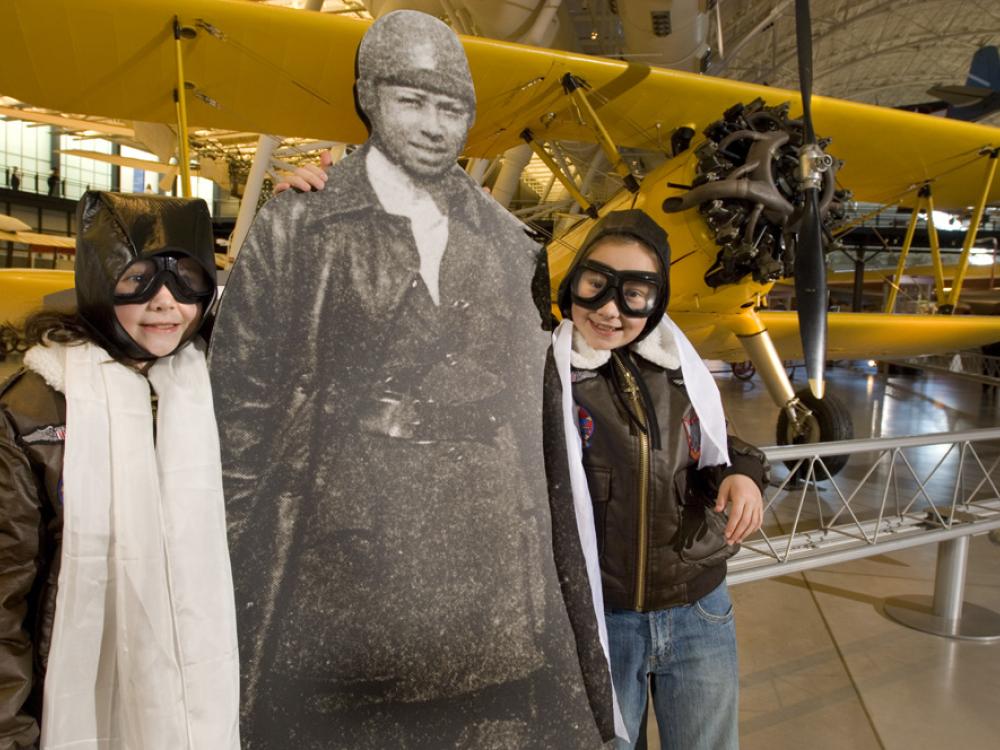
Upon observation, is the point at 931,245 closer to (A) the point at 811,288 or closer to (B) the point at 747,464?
(A) the point at 811,288

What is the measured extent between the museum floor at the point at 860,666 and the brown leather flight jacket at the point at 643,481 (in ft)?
4.35

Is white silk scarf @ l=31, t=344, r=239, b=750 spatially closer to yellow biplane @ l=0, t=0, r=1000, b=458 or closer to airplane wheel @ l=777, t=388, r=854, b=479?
yellow biplane @ l=0, t=0, r=1000, b=458

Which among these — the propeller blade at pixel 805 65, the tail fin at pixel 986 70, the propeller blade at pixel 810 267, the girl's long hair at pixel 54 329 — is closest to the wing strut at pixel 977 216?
the propeller blade at pixel 805 65

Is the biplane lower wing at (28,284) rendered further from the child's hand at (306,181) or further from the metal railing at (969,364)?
the metal railing at (969,364)

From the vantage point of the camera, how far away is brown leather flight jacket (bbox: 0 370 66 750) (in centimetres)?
84

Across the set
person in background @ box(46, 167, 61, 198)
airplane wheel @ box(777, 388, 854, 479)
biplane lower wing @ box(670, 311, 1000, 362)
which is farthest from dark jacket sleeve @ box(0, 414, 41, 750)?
person in background @ box(46, 167, 61, 198)

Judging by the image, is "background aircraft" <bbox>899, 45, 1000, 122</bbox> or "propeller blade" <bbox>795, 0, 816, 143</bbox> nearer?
"propeller blade" <bbox>795, 0, 816, 143</bbox>

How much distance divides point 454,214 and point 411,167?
96 mm

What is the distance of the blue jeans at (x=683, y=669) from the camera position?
1.33 meters

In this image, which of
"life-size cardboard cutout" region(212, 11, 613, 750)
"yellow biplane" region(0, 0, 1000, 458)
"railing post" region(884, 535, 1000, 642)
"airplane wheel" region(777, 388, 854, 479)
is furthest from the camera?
"airplane wheel" region(777, 388, 854, 479)

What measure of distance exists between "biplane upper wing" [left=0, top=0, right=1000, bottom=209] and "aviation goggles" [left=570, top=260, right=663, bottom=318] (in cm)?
275

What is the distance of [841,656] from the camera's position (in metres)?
2.90

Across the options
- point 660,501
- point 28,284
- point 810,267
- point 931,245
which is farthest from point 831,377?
point 660,501

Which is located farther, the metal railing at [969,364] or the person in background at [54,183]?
the person in background at [54,183]
